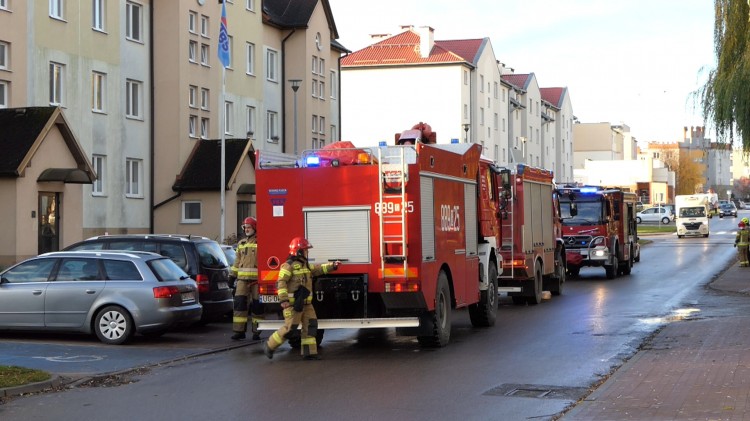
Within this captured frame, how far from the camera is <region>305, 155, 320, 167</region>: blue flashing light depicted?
14.7 meters

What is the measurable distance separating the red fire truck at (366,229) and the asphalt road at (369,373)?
0.69 metres

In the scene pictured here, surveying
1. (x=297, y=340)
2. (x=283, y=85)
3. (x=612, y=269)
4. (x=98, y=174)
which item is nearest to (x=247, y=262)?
(x=297, y=340)

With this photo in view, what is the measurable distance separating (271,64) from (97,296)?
33601 mm

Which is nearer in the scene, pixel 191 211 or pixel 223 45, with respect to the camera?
pixel 223 45

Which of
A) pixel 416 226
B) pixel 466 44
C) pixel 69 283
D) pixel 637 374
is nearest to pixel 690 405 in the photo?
pixel 637 374

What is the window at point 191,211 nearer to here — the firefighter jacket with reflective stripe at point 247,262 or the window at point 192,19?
the window at point 192,19

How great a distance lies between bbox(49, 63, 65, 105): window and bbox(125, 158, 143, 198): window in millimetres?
4949

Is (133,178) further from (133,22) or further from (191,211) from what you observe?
(133,22)

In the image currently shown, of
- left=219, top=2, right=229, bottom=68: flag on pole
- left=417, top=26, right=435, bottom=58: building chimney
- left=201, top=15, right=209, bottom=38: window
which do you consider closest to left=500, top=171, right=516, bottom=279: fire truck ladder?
left=219, top=2, right=229, bottom=68: flag on pole

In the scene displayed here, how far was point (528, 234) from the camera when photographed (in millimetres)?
22719

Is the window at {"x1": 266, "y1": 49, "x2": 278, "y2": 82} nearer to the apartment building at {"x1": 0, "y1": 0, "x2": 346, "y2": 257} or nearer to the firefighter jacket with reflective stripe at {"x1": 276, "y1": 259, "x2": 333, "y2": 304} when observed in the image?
the apartment building at {"x1": 0, "y1": 0, "x2": 346, "y2": 257}

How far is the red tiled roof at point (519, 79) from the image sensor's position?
94681mm

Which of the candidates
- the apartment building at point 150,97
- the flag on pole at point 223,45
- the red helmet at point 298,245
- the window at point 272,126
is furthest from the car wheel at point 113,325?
the window at point 272,126

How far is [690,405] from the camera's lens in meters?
9.85
